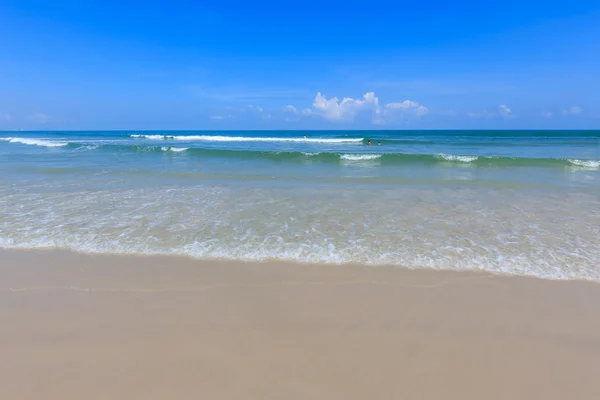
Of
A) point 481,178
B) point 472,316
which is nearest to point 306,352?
point 472,316

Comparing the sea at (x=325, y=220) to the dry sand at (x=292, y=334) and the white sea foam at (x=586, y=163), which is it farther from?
the white sea foam at (x=586, y=163)

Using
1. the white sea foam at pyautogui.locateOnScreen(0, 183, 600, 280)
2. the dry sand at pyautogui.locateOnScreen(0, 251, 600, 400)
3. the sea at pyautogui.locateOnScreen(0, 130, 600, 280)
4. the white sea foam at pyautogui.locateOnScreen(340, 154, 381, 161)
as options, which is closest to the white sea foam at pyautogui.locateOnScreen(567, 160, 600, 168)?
the sea at pyautogui.locateOnScreen(0, 130, 600, 280)

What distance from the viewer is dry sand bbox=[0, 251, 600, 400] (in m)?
2.34

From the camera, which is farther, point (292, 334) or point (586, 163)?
point (586, 163)

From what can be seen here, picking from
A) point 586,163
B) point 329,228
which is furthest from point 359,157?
point 329,228

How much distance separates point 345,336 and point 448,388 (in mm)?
878

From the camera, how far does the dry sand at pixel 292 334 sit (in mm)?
2338

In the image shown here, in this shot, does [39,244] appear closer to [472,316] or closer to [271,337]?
[271,337]

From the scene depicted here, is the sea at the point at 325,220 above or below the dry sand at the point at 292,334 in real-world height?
above

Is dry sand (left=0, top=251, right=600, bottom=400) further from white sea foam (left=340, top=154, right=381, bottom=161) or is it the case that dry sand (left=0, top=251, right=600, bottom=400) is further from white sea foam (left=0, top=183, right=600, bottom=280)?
white sea foam (left=340, top=154, right=381, bottom=161)

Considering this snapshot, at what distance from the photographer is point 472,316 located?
10.3ft

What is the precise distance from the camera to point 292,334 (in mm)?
2885

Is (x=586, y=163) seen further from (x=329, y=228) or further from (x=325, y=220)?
(x=329, y=228)

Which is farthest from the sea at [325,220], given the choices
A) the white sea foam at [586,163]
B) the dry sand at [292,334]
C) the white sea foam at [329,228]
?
the white sea foam at [586,163]
